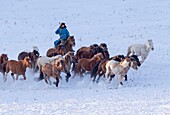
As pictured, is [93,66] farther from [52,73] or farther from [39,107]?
[39,107]

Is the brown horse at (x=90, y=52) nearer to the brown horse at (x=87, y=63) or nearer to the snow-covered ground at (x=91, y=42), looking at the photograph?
the brown horse at (x=87, y=63)

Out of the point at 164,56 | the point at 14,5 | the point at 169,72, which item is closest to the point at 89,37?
the point at 164,56

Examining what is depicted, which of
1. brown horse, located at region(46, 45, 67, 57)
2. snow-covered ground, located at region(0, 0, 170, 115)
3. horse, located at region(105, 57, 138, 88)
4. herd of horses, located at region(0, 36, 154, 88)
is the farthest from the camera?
brown horse, located at region(46, 45, 67, 57)

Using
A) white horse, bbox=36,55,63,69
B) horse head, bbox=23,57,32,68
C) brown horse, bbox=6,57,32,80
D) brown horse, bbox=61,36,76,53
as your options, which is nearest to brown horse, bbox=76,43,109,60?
brown horse, bbox=61,36,76,53

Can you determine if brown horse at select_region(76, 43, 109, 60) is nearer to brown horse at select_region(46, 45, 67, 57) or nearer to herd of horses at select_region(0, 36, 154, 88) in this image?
herd of horses at select_region(0, 36, 154, 88)

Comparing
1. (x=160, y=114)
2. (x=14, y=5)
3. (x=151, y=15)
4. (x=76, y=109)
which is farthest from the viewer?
(x=14, y=5)

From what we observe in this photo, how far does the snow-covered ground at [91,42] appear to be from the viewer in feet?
42.2

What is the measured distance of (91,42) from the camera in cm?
2802

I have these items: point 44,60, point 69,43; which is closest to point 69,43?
point 69,43

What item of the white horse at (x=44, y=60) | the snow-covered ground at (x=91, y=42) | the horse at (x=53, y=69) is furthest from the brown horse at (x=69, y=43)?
the horse at (x=53, y=69)

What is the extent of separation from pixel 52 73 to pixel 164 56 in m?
7.96

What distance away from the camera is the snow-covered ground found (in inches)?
506

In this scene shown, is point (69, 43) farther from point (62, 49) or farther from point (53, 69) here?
point (53, 69)

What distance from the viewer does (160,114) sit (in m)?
11.3
